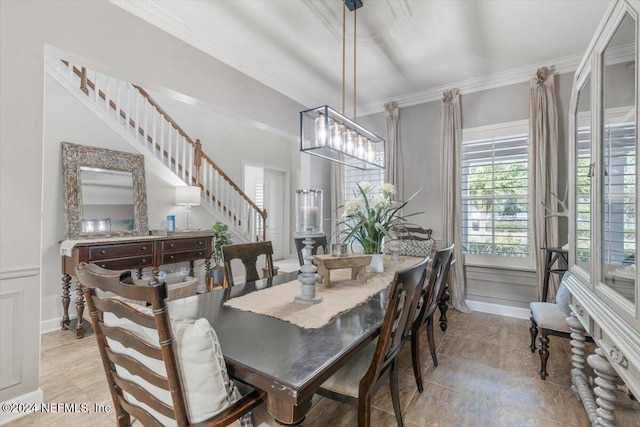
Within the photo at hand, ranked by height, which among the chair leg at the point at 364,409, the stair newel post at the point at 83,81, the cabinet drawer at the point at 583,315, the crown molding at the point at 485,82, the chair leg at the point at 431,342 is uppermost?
the crown molding at the point at 485,82

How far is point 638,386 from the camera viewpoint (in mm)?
1001

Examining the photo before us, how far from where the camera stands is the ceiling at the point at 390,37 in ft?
7.75

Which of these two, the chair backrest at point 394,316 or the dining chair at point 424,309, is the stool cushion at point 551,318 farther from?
the chair backrest at point 394,316

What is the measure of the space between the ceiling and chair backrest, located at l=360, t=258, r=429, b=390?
7.09 ft

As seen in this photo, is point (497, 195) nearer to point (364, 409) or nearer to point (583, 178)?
point (583, 178)

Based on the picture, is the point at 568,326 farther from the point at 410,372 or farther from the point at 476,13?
the point at 476,13

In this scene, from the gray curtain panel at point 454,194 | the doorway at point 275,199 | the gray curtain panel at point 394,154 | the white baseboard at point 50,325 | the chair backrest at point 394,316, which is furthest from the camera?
the doorway at point 275,199

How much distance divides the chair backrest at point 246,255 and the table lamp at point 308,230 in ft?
2.35

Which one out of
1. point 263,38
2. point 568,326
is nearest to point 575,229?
point 568,326

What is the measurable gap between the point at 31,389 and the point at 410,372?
8.32 feet

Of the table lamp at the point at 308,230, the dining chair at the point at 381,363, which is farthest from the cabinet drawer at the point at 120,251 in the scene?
the dining chair at the point at 381,363

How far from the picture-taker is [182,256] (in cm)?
364

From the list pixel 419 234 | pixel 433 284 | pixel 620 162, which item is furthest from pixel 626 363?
pixel 419 234

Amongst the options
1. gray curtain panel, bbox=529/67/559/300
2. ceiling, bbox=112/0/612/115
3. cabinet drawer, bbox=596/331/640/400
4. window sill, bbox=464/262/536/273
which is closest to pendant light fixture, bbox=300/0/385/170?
ceiling, bbox=112/0/612/115
